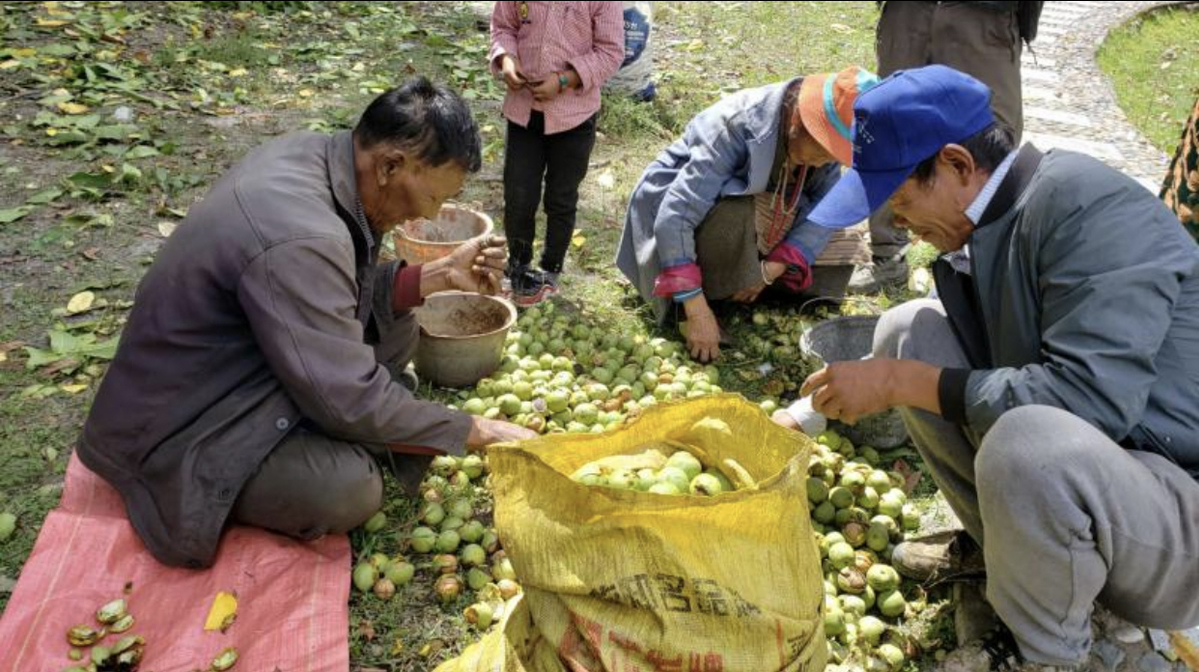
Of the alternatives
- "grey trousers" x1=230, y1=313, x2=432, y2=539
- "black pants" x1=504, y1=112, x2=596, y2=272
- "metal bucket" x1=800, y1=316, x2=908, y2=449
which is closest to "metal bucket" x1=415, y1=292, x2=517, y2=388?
"black pants" x1=504, y1=112, x2=596, y2=272

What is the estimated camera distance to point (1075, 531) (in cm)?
228

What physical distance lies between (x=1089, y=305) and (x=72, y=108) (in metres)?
6.52

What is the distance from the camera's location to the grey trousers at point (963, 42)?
4.68 m

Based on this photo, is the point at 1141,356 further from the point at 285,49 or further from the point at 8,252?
the point at 285,49

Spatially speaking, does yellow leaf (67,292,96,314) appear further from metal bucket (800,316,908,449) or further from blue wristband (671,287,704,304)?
metal bucket (800,316,908,449)

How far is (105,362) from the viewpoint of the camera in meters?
4.11

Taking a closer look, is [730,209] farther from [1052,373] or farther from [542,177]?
[1052,373]

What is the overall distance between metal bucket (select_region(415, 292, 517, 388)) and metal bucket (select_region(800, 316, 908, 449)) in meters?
1.29

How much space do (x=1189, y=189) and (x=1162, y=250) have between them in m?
1.99

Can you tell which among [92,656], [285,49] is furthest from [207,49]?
[92,656]

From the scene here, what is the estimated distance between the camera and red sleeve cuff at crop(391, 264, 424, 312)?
3639 mm

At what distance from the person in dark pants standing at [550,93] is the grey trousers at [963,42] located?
1.49 metres

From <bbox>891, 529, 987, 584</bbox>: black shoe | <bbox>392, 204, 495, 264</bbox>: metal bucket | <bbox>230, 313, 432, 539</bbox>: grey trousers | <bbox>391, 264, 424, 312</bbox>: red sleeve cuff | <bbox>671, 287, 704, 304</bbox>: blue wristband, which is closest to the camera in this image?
<bbox>230, 313, 432, 539</bbox>: grey trousers

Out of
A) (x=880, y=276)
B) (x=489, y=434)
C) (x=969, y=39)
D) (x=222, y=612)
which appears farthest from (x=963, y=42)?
(x=222, y=612)
